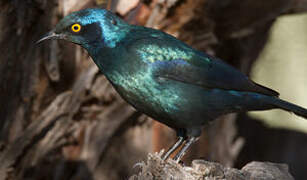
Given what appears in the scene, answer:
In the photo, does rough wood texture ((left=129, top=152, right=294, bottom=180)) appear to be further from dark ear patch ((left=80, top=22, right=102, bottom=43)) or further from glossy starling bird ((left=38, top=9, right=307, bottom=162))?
dark ear patch ((left=80, top=22, right=102, bottom=43))

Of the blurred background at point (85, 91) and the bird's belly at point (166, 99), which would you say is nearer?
the bird's belly at point (166, 99)


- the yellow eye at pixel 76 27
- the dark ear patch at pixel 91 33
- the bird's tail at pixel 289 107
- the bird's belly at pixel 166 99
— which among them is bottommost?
the bird's tail at pixel 289 107

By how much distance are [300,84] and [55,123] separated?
4.65 metres

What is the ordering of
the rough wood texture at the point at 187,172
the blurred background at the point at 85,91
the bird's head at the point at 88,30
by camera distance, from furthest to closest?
the blurred background at the point at 85,91 → the bird's head at the point at 88,30 → the rough wood texture at the point at 187,172

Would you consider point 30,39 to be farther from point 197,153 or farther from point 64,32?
point 197,153

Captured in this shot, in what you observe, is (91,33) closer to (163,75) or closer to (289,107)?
(163,75)

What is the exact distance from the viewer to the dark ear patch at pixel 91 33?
394 centimetres

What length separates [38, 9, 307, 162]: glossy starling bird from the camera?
3.74 metres

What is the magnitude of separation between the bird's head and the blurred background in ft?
3.98

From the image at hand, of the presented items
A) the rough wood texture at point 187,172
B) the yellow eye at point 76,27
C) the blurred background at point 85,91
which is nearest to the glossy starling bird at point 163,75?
the yellow eye at point 76,27

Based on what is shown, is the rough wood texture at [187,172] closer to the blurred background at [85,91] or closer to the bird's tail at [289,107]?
the bird's tail at [289,107]

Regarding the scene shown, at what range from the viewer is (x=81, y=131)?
19.6 ft

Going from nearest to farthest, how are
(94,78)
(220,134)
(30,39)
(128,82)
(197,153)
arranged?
(128,82) → (30,39) → (94,78) → (197,153) → (220,134)

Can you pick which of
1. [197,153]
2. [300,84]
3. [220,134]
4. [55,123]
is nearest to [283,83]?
[300,84]
